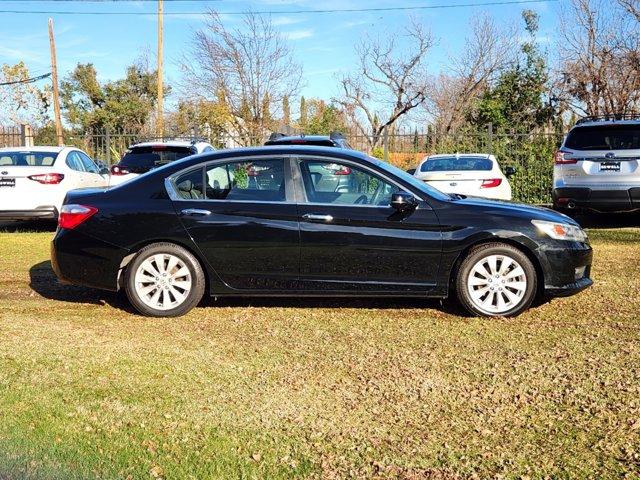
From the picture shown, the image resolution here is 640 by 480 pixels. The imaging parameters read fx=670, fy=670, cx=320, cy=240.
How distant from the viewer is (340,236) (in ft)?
18.8

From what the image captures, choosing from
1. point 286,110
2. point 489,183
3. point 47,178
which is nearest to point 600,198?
point 489,183

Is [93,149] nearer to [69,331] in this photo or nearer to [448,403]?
[69,331]

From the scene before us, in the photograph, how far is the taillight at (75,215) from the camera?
5.97 m

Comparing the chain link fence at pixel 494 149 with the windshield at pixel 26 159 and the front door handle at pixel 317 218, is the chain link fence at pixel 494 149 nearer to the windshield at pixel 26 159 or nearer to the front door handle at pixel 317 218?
the windshield at pixel 26 159

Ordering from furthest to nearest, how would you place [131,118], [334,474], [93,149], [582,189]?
[131,118], [93,149], [582,189], [334,474]

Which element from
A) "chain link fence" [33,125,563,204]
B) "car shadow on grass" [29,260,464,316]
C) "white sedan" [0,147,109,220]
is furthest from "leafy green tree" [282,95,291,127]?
"car shadow on grass" [29,260,464,316]

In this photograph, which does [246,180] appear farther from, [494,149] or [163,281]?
[494,149]

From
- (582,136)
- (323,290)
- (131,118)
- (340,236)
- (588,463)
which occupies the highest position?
(131,118)

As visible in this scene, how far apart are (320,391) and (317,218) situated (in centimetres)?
198

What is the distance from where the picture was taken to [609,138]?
1067 cm

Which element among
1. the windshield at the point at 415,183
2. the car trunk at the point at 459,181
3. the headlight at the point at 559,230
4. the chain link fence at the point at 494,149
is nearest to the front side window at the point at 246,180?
the windshield at the point at 415,183

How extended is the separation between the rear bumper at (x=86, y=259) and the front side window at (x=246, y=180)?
0.98 metres

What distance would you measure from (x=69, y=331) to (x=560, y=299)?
4470 mm

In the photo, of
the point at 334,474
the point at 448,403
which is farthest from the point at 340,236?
the point at 334,474
